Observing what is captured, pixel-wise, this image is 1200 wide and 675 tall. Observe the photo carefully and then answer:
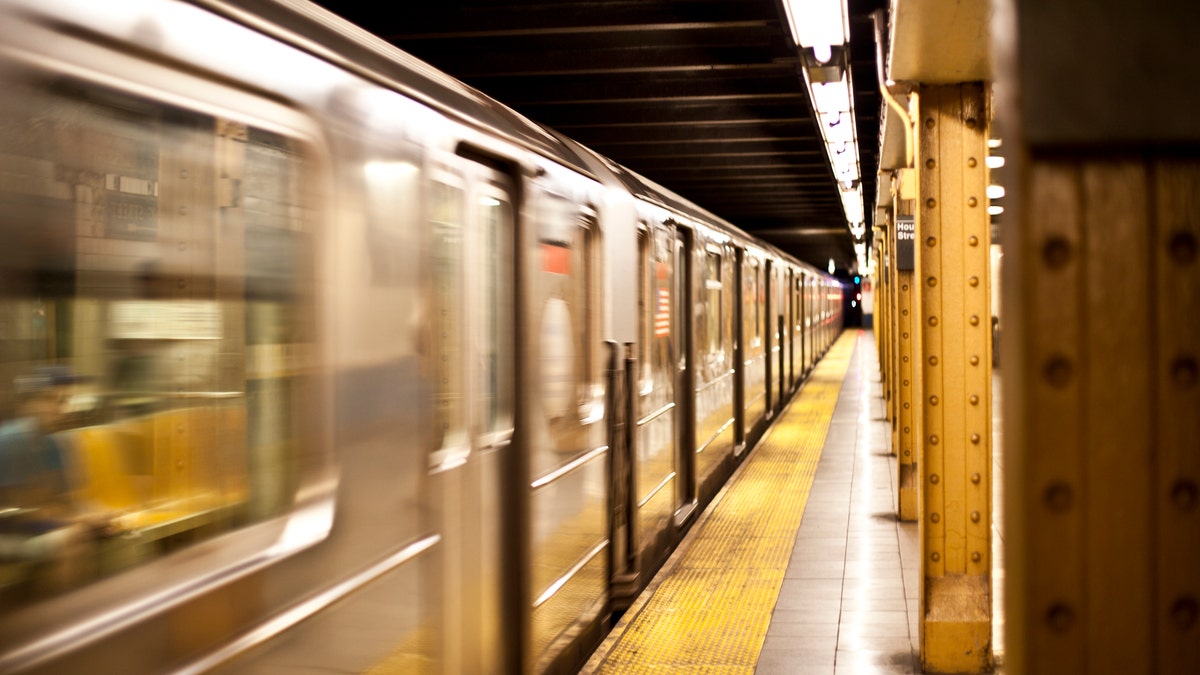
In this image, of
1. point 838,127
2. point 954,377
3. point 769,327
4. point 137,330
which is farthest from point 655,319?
point 769,327

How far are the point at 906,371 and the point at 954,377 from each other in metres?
4.40

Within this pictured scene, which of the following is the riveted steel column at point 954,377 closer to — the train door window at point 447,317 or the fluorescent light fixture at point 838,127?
the train door window at point 447,317

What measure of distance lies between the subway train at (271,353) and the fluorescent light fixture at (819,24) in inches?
47.8

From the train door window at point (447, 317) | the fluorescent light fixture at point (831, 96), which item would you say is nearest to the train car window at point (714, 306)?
the fluorescent light fixture at point (831, 96)

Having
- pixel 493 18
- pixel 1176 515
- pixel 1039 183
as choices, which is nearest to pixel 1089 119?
pixel 1039 183

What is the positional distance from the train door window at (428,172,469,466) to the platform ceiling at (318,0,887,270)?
2627 mm

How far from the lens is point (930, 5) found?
3285 mm

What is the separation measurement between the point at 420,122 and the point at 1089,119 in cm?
210

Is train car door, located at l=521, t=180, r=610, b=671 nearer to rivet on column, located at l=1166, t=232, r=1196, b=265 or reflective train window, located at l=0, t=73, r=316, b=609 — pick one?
reflective train window, located at l=0, t=73, r=316, b=609

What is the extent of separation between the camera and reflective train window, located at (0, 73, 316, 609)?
156cm

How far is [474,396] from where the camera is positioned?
3.29 meters

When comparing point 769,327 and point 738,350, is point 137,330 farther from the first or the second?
point 769,327

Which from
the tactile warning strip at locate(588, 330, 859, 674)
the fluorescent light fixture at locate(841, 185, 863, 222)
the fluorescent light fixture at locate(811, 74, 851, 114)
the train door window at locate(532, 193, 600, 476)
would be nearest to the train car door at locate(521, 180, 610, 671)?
the train door window at locate(532, 193, 600, 476)

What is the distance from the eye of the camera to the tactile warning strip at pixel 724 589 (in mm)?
4547
